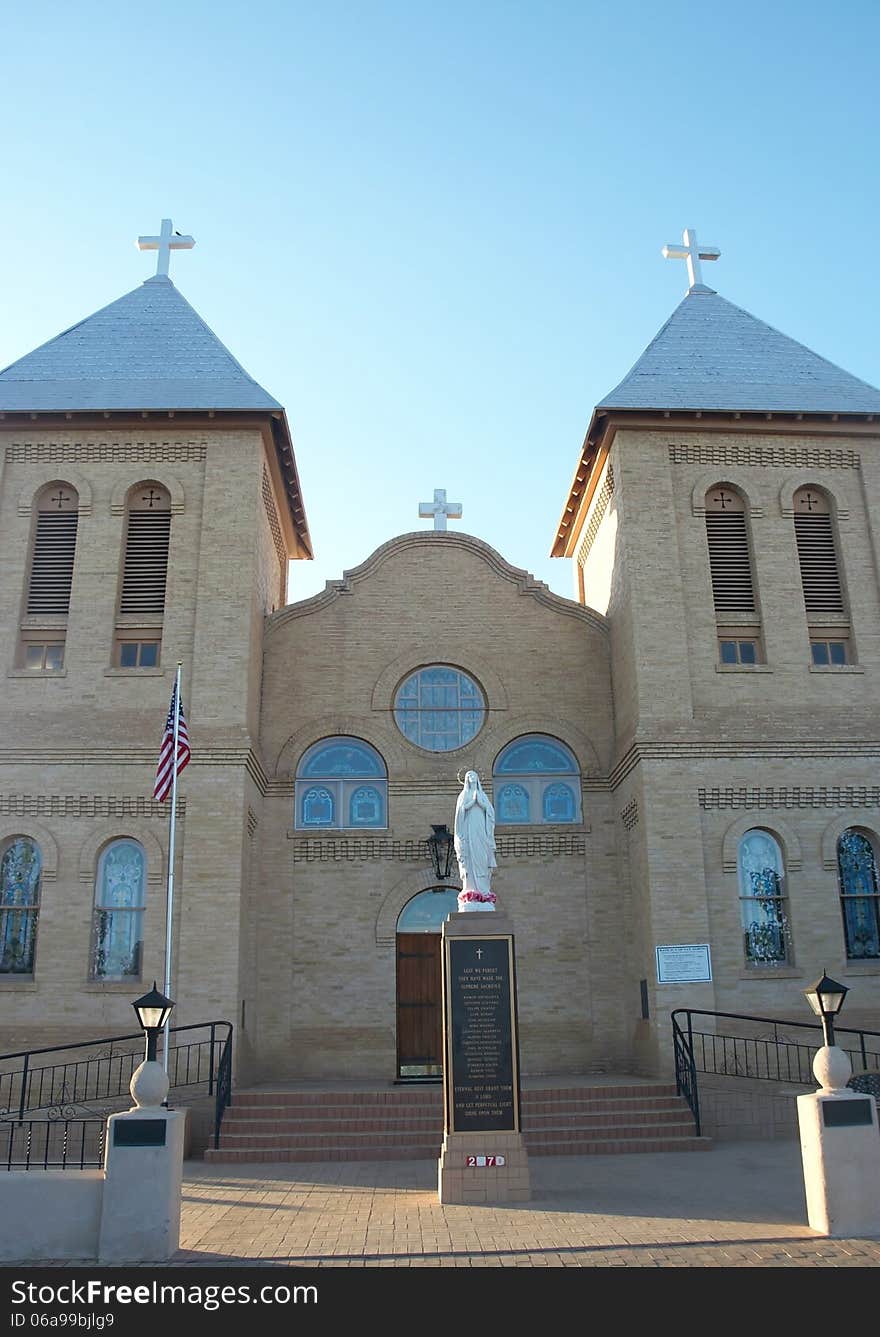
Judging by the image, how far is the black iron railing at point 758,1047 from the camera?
607 inches

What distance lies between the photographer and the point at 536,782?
63.1 ft

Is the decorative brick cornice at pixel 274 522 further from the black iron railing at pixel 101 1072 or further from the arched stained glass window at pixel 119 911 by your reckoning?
the black iron railing at pixel 101 1072

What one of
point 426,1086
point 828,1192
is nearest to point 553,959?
point 426,1086

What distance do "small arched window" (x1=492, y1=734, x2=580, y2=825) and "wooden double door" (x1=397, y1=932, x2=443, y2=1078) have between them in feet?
8.12

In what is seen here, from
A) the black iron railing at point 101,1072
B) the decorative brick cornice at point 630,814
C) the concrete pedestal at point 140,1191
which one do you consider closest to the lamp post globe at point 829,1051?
the concrete pedestal at point 140,1191

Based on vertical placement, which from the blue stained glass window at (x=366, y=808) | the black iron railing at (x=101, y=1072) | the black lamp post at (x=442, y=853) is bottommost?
the black iron railing at (x=101, y=1072)

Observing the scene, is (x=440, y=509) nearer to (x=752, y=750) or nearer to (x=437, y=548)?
(x=437, y=548)

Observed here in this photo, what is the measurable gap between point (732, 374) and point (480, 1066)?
1381 cm

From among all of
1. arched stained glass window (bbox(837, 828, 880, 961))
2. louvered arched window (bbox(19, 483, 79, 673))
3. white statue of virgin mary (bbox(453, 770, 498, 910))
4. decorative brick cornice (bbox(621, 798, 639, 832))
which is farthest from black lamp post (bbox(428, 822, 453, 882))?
louvered arched window (bbox(19, 483, 79, 673))

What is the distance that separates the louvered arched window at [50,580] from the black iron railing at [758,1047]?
11.0 m

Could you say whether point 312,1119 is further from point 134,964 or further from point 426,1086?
point 134,964

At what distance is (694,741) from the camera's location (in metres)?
17.3

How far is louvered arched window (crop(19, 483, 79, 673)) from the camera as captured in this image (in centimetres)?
1825
